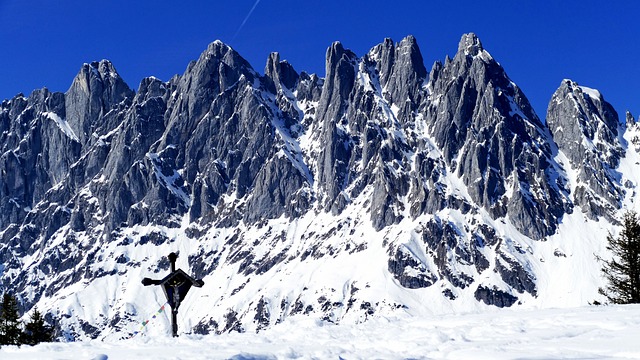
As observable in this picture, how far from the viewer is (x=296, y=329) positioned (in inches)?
775

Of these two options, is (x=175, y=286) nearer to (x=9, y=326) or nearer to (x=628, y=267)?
(x=9, y=326)

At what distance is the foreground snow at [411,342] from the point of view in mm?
14914

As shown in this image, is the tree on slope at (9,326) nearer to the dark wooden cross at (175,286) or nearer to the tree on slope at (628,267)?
the dark wooden cross at (175,286)

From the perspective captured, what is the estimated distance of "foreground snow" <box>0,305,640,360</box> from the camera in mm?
14914

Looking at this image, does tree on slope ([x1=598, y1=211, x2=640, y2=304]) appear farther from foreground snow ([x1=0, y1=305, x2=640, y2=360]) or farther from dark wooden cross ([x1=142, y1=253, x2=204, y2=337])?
dark wooden cross ([x1=142, y1=253, x2=204, y2=337])

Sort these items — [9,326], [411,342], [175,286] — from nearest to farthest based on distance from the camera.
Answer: [411,342], [175,286], [9,326]

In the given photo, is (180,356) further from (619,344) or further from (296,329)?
(619,344)

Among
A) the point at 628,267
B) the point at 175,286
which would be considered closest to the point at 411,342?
the point at 175,286

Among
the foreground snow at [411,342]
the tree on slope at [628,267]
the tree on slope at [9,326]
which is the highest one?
the tree on slope at [628,267]

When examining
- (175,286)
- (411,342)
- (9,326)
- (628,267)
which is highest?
(628,267)

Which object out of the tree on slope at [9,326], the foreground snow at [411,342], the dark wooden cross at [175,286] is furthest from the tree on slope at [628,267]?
the tree on slope at [9,326]

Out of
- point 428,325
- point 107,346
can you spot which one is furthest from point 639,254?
point 107,346

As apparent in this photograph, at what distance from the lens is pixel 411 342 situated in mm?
16641

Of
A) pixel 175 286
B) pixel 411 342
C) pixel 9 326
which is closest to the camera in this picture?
pixel 411 342
